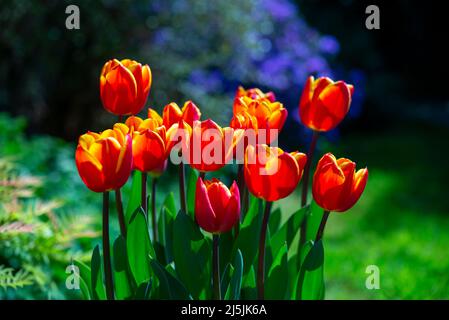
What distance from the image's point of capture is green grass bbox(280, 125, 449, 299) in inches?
123

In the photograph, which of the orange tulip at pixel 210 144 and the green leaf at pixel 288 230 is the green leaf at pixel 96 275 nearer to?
the orange tulip at pixel 210 144

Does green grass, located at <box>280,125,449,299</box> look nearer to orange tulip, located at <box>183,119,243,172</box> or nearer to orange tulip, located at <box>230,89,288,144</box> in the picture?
orange tulip, located at <box>230,89,288,144</box>

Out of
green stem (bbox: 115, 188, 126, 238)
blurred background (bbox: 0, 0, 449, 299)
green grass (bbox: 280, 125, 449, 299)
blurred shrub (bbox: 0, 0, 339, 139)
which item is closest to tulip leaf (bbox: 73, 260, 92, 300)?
green stem (bbox: 115, 188, 126, 238)

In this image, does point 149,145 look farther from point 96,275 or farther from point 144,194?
point 96,275

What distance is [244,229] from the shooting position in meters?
1.54

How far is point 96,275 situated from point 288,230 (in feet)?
1.61

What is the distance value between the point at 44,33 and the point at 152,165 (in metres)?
3.54

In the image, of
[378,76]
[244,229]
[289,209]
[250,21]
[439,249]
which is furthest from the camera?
[378,76]

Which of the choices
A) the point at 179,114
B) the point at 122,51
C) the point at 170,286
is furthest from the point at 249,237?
the point at 122,51

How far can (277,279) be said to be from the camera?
5.01ft

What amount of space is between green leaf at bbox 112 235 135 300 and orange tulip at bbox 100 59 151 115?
1.02ft
